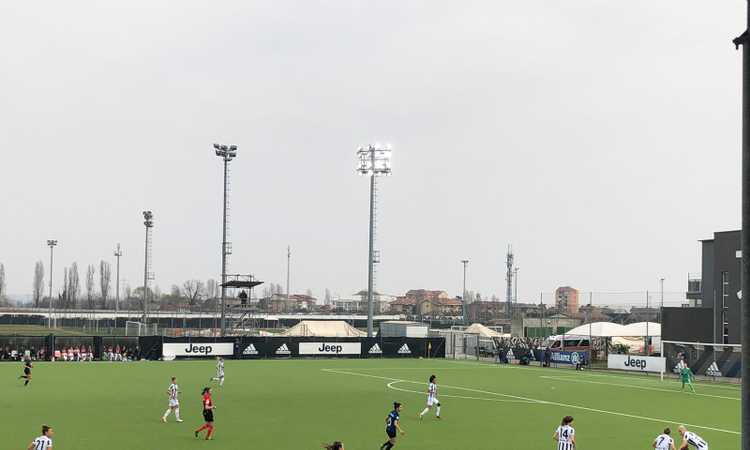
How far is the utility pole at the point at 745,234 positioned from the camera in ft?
20.7

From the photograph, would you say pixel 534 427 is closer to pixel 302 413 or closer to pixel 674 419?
pixel 674 419

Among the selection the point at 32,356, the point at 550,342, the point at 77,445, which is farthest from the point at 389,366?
the point at 77,445

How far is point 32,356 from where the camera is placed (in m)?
67.1

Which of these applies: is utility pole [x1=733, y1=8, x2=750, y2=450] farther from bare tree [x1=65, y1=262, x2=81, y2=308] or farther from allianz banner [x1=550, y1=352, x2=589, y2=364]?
bare tree [x1=65, y1=262, x2=81, y2=308]

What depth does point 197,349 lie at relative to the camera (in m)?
71.9

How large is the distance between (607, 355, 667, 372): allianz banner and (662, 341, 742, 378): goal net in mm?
905

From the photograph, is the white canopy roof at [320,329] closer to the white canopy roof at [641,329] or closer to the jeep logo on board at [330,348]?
the jeep logo on board at [330,348]

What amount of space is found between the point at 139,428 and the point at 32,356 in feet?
140

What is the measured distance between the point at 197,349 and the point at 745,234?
68.8 metres

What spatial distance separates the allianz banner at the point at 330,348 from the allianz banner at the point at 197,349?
7006 mm

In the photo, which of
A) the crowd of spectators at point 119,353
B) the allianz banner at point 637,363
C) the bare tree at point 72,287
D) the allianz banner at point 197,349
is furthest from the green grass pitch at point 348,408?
the bare tree at point 72,287

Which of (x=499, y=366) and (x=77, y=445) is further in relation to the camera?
(x=499, y=366)

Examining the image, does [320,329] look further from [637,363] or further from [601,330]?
[637,363]

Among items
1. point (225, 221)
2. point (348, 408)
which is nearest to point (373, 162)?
point (225, 221)
